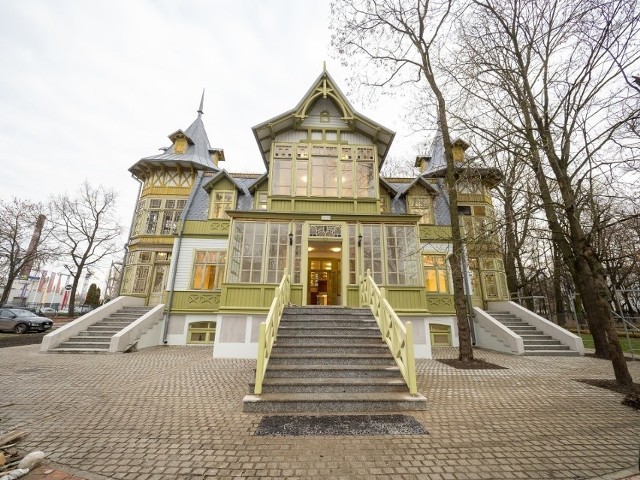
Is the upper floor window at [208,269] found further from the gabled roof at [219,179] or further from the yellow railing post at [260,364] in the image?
the yellow railing post at [260,364]

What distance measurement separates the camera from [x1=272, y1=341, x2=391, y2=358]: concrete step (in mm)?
6716

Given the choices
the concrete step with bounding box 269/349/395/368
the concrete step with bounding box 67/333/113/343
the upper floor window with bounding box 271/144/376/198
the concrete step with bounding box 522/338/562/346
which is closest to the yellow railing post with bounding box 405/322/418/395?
the concrete step with bounding box 269/349/395/368

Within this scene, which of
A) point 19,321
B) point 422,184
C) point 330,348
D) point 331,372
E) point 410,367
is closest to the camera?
point 410,367

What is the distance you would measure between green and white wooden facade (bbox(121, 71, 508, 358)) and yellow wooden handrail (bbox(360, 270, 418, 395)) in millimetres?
2812

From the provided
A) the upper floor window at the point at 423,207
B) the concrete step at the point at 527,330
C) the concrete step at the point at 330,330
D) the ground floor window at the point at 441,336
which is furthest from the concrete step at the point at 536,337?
the concrete step at the point at 330,330

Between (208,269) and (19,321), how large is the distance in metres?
14.9

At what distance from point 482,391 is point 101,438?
7.22m

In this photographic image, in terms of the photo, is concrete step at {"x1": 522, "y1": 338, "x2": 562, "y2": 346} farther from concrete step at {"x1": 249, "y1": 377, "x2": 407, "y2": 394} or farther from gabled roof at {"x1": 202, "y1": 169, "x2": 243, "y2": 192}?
gabled roof at {"x1": 202, "y1": 169, "x2": 243, "y2": 192}

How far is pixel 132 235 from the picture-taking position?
18469mm

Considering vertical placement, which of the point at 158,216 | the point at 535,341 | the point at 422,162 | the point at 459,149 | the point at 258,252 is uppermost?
the point at 459,149

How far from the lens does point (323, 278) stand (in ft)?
52.1

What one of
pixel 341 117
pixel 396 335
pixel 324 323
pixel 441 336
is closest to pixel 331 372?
pixel 396 335

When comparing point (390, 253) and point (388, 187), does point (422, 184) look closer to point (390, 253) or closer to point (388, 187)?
point (388, 187)

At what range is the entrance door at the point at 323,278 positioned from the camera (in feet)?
50.4
